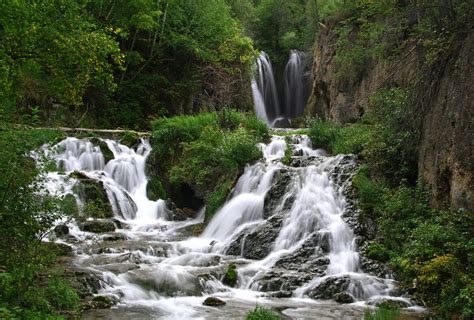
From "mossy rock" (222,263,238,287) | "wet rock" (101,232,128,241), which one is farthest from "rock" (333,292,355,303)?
"wet rock" (101,232,128,241)

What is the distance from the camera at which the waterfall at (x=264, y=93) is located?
30698 mm

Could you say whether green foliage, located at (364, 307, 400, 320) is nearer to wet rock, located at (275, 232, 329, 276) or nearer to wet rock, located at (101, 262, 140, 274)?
wet rock, located at (275, 232, 329, 276)

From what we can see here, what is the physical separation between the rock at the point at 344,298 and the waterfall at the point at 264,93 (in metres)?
21.6

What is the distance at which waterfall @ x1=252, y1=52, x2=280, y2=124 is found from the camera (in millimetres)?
30698

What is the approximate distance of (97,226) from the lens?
13609mm

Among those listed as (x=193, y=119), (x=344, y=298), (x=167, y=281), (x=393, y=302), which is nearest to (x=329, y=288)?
(x=344, y=298)

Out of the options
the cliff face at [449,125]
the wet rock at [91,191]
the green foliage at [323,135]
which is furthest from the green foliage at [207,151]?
the cliff face at [449,125]

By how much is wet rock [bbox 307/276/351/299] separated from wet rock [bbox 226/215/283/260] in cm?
224

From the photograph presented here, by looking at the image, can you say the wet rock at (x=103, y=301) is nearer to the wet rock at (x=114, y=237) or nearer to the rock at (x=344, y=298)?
the rock at (x=344, y=298)

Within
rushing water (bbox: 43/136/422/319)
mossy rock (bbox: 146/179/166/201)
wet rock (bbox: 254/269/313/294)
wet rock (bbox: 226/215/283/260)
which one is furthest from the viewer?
mossy rock (bbox: 146/179/166/201)

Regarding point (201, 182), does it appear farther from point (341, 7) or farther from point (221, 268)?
point (341, 7)

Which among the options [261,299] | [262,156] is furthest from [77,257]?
[262,156]

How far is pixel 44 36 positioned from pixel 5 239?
3.47 m

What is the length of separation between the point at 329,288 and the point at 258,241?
113 inches
